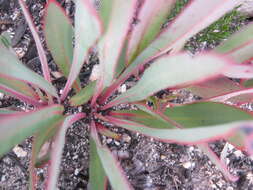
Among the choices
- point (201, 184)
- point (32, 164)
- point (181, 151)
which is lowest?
point (201, 184)

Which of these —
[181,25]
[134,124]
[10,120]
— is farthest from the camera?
[134,124]

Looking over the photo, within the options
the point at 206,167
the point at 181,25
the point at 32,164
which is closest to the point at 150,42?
the point at 181,25

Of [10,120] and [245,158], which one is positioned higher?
[10,120]

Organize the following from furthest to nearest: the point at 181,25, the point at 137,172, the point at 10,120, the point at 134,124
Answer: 1. the point at 137,172
2. the point at 134,124
3. the point at 181,25
4. the point at 10,120

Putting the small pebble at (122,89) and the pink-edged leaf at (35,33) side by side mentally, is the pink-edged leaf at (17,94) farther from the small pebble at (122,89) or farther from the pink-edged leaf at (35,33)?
the small pebble at (122,89)

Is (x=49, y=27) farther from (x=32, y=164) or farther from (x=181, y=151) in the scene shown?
(x=181, y=151)

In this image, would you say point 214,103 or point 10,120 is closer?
point 10,120

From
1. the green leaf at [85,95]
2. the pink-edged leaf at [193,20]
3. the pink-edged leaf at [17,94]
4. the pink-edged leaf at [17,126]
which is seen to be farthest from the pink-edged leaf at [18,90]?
the pink-edged leaf at [193,20]
